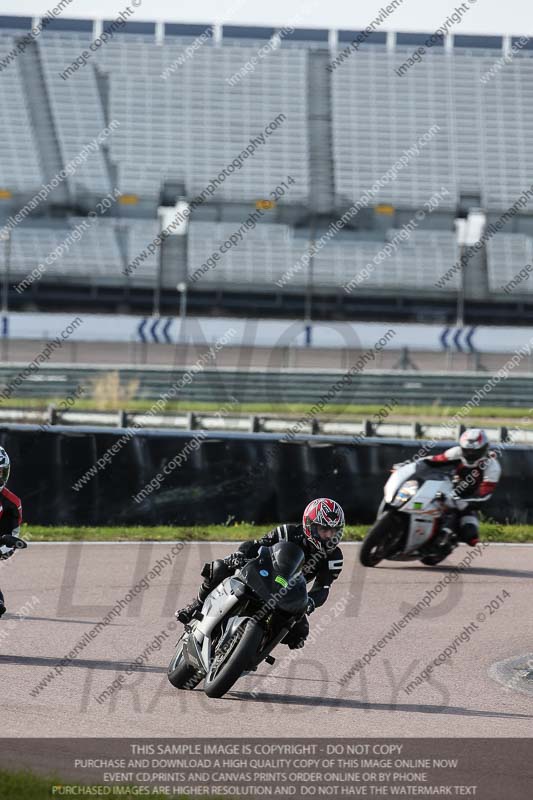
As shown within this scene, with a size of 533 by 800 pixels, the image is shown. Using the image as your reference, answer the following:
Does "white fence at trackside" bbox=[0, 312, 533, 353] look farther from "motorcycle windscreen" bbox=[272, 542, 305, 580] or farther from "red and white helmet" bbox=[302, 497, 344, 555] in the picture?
"motorcycle windscreen" bbox=[272, 542, 305, 580]

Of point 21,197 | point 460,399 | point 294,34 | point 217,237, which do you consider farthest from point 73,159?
point 460,399

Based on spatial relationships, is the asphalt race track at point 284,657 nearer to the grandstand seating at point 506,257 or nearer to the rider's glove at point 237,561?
the rider's glove at point 237,561

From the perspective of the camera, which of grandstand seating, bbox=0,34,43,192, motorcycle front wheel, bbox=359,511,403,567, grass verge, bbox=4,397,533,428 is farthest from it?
grandstand seating, bbox=0,34,43,192

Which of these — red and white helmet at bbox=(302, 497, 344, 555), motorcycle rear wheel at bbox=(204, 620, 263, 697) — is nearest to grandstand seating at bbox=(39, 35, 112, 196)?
red and white helmet at bbox=(302, 497, 344, 555)

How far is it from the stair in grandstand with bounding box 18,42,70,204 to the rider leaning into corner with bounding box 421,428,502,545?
130 feet

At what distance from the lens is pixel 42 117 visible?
54500 mm

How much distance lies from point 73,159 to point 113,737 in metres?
48.3

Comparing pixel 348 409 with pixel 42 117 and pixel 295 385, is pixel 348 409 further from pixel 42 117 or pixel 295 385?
pixel 42 117

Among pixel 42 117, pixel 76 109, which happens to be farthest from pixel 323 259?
pixel 42 117

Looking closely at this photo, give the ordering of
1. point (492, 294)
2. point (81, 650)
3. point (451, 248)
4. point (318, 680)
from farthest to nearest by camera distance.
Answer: point (451, 248) → point (492, 294) → point (81, 650) → point (318, 680)

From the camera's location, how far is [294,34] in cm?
5769

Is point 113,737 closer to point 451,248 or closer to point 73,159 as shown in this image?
point 451,248

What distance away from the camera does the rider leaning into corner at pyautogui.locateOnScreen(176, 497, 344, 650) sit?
7801 mm

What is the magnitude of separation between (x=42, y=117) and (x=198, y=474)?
42.2m
